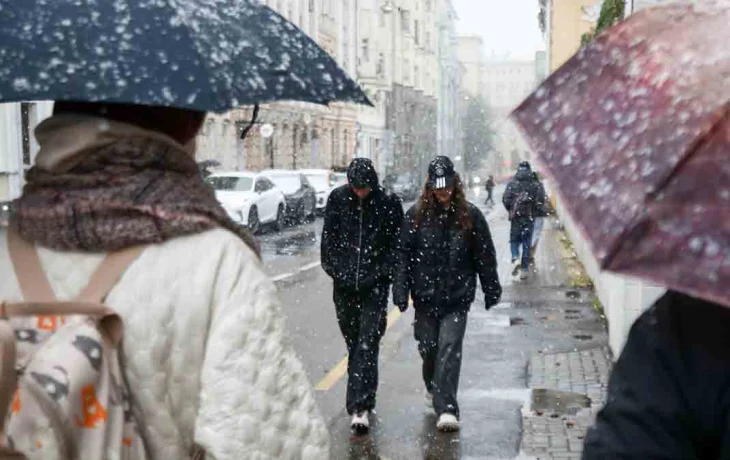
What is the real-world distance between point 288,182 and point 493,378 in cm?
2422

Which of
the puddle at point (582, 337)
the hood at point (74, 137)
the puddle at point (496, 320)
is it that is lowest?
the puddle at point (496, 320)

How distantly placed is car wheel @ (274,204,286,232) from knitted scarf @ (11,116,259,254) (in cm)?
2685

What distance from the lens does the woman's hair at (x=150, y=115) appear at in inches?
94.0

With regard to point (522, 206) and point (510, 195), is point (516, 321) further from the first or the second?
point (510, 195)

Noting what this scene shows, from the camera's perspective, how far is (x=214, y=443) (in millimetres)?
2166

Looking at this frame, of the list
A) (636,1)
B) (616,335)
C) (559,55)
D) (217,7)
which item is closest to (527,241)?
(616,335)

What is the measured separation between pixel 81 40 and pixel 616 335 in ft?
23.8

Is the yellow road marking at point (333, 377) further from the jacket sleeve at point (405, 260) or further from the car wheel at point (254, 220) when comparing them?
the car wheel at point (254, 220)

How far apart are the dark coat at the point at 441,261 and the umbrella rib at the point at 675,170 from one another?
5.10 m

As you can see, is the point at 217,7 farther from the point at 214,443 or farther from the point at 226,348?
the point at 214,443

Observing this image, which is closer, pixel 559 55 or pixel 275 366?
pixel 275 366

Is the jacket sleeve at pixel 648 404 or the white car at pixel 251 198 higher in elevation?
the jacket sleeve at pixel 648 404

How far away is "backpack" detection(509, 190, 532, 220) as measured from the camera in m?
16.3

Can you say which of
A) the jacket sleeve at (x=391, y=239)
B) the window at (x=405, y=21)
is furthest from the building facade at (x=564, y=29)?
the window at (x=405, y=21)
